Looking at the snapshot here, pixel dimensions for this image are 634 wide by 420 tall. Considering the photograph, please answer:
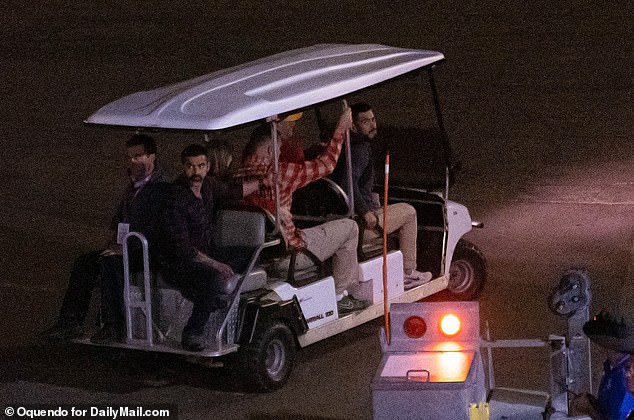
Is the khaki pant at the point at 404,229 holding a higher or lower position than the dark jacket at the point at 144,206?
lower

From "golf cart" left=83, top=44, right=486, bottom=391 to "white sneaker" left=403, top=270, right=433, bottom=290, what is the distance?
53mm

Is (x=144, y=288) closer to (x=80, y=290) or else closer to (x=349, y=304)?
(x=80, y=290)

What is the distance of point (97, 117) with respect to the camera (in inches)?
349

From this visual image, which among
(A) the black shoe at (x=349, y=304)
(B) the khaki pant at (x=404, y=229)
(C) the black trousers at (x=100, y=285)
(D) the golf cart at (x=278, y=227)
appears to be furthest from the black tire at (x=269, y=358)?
(B) the khaki pant at (x=404, y=229)

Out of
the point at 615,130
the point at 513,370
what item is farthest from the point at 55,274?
the point at 615,130

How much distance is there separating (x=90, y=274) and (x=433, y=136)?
10.1 feet

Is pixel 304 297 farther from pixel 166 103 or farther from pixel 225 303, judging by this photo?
pixel 166 103

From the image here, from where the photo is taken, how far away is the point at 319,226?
9.51m

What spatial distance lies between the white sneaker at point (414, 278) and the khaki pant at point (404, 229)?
4 centimetres

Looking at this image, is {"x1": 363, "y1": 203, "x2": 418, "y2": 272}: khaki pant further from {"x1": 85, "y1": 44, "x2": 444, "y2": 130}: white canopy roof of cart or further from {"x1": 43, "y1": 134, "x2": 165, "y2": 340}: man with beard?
{"x1": 43, "y1": 134, "x2": 165, "y2": 340}: man with beard

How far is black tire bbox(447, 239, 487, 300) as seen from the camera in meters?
10.8

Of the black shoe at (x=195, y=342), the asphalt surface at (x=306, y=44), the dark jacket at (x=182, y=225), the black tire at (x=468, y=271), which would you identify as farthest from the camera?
the black tire at (x=468, y=271)

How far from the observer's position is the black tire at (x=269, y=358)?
8.64 meters

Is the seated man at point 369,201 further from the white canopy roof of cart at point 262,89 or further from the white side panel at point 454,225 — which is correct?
the white canopy roof of cart at point 262,89
